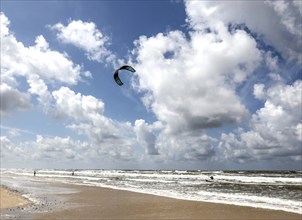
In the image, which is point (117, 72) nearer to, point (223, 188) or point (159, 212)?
point (159, 212)

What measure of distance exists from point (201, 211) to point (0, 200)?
42.1ft

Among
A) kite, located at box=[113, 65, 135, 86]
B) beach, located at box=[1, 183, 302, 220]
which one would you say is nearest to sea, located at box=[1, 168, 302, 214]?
beach, located at box=[1, 183, 302, 220]

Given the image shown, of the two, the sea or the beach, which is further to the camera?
the sea

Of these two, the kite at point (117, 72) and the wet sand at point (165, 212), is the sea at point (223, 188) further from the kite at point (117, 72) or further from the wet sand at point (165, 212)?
the kite at point (117, 72)

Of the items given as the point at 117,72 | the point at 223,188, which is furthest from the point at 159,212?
the point at 223,188

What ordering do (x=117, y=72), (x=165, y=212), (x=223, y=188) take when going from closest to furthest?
(x=117, y=72) < (x=165, y=212) < (x=223, y=188)

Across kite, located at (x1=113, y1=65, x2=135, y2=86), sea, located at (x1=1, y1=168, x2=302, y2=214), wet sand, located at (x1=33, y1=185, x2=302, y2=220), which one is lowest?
wet sand, located at (x1=33, y1=185, x2=302, y2=220)

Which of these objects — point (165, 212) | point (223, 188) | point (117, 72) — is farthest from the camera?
point (223, 188)

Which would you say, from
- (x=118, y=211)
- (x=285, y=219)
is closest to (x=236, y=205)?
(x=285, y=219)

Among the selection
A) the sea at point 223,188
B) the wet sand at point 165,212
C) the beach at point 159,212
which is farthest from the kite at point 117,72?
the sea at point 223,188

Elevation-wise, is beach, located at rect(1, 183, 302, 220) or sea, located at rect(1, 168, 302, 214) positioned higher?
sea, located at rect(1, 168, 302, 214)

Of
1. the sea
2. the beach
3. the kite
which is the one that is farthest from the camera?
the sea

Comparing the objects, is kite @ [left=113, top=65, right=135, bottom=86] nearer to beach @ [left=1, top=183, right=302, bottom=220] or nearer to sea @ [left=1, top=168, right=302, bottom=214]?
beach @ [left=1, top=183, right=302, bottom=220]

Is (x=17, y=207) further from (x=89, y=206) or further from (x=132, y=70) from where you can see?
(x=132, y=70)
